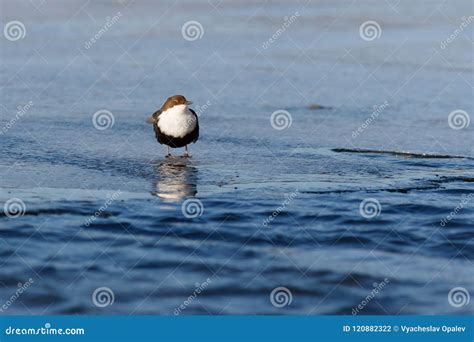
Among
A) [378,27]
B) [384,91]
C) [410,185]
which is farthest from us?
[378,27]

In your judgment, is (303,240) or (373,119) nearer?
(303,240)

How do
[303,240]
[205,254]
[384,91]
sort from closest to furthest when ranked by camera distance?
[205,254], [303,240], [384,91]

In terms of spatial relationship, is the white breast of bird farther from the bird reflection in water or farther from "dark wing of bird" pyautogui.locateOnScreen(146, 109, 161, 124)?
the bird reflection in water

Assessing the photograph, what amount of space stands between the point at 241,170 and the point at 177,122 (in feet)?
5.04

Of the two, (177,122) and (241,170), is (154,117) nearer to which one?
(177,122)

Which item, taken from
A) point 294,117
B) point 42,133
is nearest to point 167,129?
point 42,133

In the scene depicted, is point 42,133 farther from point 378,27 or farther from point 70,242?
point 378,27

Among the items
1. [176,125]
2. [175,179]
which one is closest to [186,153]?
[176,125]

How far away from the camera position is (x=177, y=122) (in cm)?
1116

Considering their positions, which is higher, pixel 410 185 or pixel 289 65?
pixel 289 65

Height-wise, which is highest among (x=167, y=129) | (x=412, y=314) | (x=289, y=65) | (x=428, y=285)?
(x=289, y=65)

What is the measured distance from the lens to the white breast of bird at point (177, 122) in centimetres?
1109

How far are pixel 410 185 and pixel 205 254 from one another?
10.3 ft

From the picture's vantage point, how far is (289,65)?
15.8 meters
